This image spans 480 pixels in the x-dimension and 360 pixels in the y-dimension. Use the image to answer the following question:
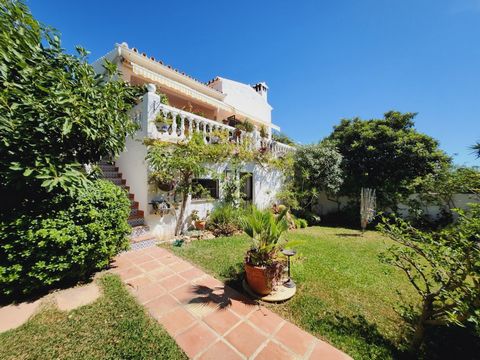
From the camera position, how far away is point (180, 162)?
8.06 meters

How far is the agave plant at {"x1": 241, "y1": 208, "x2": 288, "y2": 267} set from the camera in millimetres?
4746

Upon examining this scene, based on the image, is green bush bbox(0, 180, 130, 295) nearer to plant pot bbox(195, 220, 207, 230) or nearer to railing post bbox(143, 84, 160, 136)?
railing post bbox(143, 84, 160, 136)

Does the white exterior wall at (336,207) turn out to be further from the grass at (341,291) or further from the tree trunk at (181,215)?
the tree trunk at (181,215)

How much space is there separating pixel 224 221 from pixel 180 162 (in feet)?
12.7

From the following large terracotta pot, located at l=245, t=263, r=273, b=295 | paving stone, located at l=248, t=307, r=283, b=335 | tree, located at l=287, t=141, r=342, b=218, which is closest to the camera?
paving stone, located at l=248, t=307, r=283, b=335

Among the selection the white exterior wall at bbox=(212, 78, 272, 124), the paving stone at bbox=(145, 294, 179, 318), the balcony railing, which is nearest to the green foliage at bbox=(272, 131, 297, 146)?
the white exterior wall at bbox=(212, 78, 272, 124)

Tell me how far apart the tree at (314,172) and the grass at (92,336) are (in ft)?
40.2

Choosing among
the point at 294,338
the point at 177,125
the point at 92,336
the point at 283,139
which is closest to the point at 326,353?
the point at 294,338

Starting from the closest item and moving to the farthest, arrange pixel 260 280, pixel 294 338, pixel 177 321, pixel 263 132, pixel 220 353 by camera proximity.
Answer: pixel 220 353 → pixel 294 338 → pixel 177 321 → pixel 260 280 → pixel 263 132

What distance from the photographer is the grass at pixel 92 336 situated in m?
2.99

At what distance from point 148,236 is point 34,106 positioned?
215 inches

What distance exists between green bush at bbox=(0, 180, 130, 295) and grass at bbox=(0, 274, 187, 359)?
0.77m

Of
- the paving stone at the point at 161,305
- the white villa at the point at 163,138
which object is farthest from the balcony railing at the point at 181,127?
the paving stone at the point at 161,305

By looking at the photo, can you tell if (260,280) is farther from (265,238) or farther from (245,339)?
(245,339)
